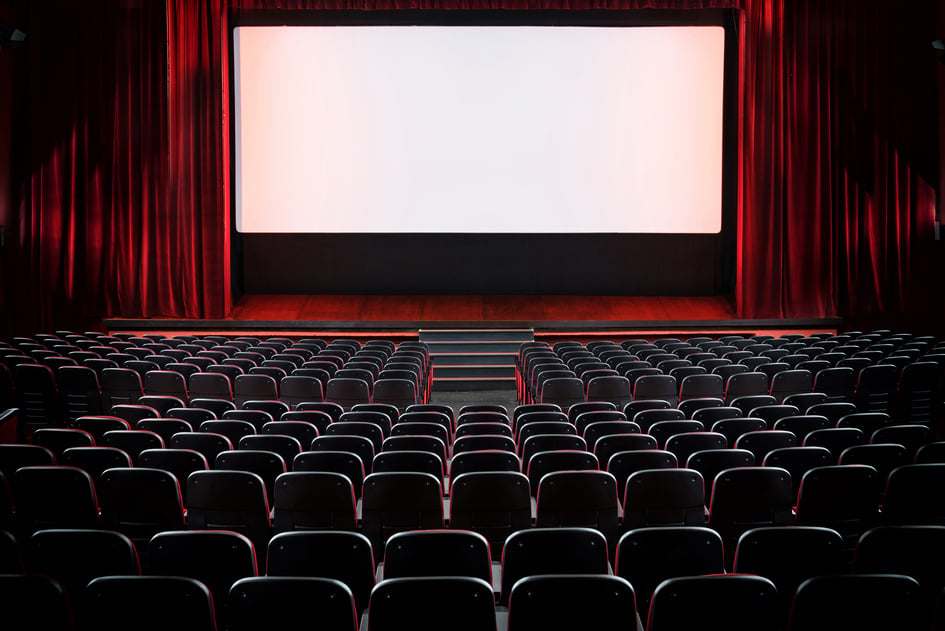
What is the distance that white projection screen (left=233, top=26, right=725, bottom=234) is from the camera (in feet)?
48.1

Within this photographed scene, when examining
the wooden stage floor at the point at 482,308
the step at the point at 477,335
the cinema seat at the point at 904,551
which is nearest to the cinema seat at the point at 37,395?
the step at the point at 477,335

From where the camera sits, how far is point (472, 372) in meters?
12.5

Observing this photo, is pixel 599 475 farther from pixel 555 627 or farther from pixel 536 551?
pixel 555 627

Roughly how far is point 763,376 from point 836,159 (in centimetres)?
798

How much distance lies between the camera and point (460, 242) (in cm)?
1577

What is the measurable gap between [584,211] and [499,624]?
478 inches

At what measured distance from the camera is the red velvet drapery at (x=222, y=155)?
1413 cm

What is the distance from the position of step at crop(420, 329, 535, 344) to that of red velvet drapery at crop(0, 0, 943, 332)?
152 inches

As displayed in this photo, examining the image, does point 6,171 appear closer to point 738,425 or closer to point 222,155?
point 222,155

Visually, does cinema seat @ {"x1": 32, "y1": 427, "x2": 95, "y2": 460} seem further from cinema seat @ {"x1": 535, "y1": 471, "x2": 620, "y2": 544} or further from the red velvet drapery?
the red velvet drapery

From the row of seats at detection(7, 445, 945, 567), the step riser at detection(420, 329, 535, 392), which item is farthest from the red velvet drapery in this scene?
the row of seats at detection(7, 445, 945, 567)

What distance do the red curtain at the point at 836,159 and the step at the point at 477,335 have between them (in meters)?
3.98

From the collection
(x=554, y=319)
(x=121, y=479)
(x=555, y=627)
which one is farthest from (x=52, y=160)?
(x=555, y=627)

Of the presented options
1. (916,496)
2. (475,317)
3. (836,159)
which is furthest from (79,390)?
(836,159)
